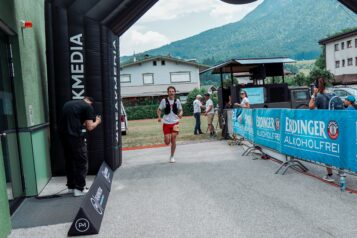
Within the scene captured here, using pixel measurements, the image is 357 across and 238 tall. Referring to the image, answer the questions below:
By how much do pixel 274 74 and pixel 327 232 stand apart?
13.1 m

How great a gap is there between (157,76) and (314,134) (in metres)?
48.5

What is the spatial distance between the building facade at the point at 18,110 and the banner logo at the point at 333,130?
200 inches

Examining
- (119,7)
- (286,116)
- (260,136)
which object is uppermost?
(119,7)

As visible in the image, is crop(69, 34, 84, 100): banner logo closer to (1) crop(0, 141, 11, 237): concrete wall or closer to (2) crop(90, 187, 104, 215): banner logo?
(2) crop(90, 187, 104, 215): banner logo

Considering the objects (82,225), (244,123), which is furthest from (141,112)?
(82,225)

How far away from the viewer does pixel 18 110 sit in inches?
251

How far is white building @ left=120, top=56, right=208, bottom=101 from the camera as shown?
53719 mm

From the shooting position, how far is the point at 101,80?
792 centimetres

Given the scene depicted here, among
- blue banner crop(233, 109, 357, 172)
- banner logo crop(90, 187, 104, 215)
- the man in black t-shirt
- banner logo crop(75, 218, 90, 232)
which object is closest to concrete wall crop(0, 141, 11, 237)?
banner logo crop(75, 218, 90, 232)

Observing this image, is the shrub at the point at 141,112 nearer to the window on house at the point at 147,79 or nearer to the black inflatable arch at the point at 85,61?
the window on house at the point at 147,79

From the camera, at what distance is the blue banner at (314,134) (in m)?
5.61

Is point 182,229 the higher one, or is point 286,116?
point 286,116

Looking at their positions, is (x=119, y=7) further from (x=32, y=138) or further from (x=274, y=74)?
(x=274, y=74)

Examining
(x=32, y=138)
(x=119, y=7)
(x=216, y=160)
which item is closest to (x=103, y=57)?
(x=119, y=7)
